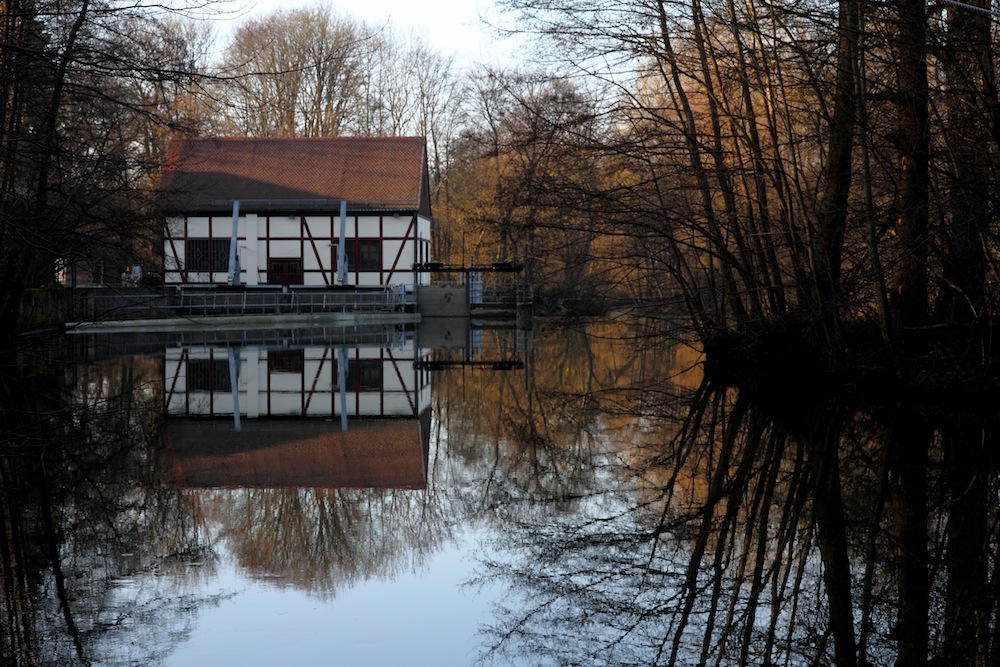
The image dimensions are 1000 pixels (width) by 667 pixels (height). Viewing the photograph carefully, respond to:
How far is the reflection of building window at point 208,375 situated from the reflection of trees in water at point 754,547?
6.71m

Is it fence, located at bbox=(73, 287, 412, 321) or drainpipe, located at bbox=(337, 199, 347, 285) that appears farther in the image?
drainpipe, located at bbox=(337, 199, 347, 285)

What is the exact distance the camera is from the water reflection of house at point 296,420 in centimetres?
833

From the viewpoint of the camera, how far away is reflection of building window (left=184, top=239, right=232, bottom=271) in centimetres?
4225

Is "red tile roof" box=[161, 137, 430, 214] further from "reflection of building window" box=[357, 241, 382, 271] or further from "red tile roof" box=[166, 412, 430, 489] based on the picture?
"red tile roof" box=[166, 412, 430, 489]

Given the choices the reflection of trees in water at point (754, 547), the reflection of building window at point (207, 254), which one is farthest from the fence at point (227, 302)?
the reflection of trees in water at point (754, 547)

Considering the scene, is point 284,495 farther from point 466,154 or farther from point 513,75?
point 466,154

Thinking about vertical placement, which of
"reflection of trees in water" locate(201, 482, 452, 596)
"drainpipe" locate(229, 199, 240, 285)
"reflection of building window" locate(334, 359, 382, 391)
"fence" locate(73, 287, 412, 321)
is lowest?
"reflection of trees in water" locate(201, 482, 452, 596)

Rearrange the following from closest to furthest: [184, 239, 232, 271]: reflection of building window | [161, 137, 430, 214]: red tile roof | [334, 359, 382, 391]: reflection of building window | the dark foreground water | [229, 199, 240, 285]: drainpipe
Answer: the dark foreground water → [334, 359, 382, 391]: reflection of building window → [229, 199, 240, 285]: drainpipe → [184, 239, 232, 271]: reflection of building window → [161, 137, 430, 214]: red tile roof

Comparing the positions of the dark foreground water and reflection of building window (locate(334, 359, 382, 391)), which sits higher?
reflection of building window (locate(334, 359, 382, 391))

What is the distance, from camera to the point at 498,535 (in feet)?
20.6

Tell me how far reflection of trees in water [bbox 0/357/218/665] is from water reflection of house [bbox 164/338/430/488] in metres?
0.60

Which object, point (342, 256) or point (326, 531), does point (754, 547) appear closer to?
point (326, 531)

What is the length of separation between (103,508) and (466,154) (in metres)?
47.8

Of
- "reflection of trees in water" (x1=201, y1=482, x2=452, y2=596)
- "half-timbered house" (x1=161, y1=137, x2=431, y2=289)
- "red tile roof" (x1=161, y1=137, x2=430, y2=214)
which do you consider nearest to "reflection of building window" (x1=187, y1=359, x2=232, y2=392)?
"reflection of trees in water" (x1=201, y1=482, x2=452, y2=596)
